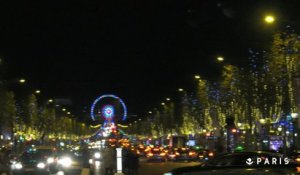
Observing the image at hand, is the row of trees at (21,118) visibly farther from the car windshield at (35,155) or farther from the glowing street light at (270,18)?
the glowing street light at (270,18)

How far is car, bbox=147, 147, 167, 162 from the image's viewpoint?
71.6 m

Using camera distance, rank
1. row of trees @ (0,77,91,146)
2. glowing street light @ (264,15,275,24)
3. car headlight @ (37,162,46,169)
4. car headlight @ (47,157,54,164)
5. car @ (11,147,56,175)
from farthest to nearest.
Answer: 1. row of trees @ (0,77,91,146)
2. car headlight @ (47,157,54,164)
3. car headlight @ (37,162,46,169)
4. car @ (11,147,56,175)
5. glowing street light @ (264,15,275,24)

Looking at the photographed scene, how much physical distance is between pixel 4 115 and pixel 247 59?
96.5ft

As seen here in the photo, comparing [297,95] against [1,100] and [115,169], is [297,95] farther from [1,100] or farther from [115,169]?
[1,100]

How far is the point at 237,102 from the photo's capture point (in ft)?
187

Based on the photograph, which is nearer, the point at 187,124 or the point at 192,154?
the point at 192,154

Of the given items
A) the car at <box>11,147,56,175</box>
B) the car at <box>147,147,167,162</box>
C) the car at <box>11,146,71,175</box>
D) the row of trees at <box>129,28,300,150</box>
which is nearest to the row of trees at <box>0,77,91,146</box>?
the car at <box>147,147,167,162</box>

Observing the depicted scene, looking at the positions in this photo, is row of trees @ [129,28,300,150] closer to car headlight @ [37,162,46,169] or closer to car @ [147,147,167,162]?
car @ [147,147,167,162]

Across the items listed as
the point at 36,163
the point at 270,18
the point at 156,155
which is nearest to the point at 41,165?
the point at 36,163

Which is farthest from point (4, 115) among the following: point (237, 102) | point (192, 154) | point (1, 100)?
point (237, 102)

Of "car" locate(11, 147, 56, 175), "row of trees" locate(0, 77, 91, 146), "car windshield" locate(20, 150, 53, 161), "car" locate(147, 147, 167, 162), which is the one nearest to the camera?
"car" locate(11, 147, 56, 175)

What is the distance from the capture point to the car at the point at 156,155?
7162cm

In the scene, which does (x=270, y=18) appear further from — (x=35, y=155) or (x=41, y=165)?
(x=35, y=155)

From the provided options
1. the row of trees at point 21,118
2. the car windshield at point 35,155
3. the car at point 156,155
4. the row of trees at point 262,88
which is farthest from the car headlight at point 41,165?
the car at point 156,155
